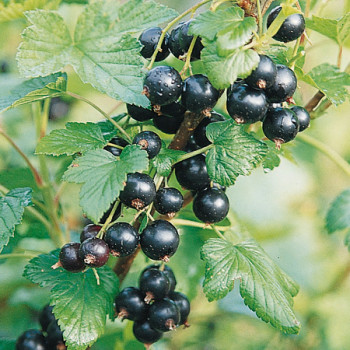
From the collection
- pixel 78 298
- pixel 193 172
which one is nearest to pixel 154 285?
pixel 78 298

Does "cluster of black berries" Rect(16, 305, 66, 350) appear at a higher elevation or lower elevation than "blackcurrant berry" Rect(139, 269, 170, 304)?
lower

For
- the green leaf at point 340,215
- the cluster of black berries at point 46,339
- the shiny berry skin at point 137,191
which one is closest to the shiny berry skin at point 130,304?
the cluster of black berries at point 46,339

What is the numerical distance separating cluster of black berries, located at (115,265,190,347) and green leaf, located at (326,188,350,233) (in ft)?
2.29

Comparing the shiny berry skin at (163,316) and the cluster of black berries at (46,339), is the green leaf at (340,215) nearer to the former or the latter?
the shiny berry skin at (163,316)

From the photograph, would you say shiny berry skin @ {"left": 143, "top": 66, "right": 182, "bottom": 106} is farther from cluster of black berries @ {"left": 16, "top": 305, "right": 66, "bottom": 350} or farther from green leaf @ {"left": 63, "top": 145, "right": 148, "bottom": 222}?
cluster of black berries @ {"left": 16, "top": 305, "right": 66, "bottom": 350}

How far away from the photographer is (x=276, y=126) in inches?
34.2

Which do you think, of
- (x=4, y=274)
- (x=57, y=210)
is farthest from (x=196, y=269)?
(x=4, y=274)

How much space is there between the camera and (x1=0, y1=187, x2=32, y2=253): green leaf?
903mm

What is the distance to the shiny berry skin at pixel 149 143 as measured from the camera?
2.74 ft

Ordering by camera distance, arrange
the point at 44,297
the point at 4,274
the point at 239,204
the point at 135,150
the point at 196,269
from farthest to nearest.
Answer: the point at 239,204 < the point at 4,274 < the point at 44,297 < the point at 196,269 < the point at 135,150

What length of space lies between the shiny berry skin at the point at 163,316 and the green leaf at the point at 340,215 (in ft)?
2.38

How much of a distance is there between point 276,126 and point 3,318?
1.27 meters

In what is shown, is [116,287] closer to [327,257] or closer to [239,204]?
[239,204]

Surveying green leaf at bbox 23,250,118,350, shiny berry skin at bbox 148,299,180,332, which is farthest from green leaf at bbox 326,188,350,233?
green leaf at bbox 23,250,118,350
